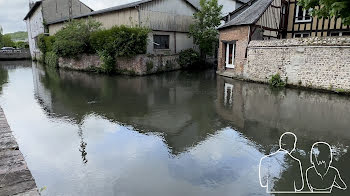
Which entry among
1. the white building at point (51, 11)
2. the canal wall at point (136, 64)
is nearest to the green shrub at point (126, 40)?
the canal wall at point (136, 64)

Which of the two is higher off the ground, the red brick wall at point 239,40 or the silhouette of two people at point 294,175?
the red brick wall at point 239,40

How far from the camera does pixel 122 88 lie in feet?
39.0

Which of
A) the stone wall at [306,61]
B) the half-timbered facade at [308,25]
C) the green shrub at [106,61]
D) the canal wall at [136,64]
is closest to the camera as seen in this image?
the stone wall at [306,61]

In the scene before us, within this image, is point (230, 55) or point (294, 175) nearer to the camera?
point (294, 175)

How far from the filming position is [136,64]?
16.0 meters

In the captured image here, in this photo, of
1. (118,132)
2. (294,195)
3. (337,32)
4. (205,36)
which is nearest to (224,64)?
(205,36)

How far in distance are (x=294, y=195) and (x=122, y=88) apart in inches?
379

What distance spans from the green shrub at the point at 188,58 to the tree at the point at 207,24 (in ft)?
3.47

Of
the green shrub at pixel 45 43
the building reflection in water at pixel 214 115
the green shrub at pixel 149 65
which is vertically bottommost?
the building reflection in water at pixel 214 115

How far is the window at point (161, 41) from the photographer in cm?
1858

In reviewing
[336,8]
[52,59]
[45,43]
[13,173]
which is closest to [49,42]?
[45,43]

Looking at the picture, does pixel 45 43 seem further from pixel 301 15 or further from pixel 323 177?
pixel 323 177

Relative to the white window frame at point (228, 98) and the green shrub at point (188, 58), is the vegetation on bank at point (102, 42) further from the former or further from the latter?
the white window frame at point (228, 98)

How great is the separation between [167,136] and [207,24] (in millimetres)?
15296
